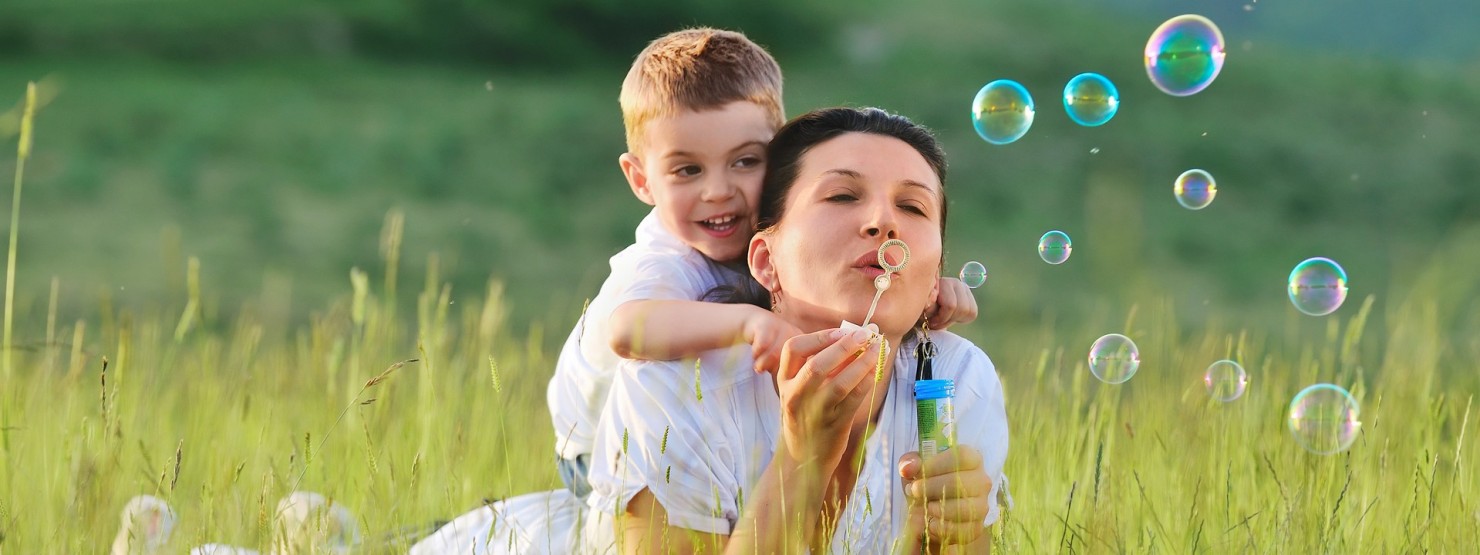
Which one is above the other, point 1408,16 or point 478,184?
point 1408,16

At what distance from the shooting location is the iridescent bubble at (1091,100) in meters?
4.44

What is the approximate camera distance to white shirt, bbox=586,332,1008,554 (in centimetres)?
312

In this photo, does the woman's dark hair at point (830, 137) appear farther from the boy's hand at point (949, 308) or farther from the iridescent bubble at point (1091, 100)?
the iridescent bubble at point (1091, 100)

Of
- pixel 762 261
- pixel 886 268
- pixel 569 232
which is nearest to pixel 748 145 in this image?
pixel 762 261

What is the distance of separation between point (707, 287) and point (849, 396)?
1.17 meters

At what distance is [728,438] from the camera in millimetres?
3199

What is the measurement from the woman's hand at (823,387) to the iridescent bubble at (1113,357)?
1.26 metres

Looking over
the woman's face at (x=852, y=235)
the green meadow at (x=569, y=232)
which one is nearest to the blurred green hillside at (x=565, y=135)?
the green meadow at (x=569, y=232)

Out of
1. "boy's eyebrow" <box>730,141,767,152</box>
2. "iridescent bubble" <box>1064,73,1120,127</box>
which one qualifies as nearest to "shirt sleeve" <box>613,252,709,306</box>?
"boy's eyebrow" <box>730,141,767,152</box>

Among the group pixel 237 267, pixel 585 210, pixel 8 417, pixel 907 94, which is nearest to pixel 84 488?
pixel 8 417

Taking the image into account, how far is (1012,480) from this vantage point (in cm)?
408

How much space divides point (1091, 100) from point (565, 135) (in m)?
37.7

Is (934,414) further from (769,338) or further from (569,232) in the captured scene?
(569,232)

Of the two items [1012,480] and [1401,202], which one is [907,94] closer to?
[1401,202]
